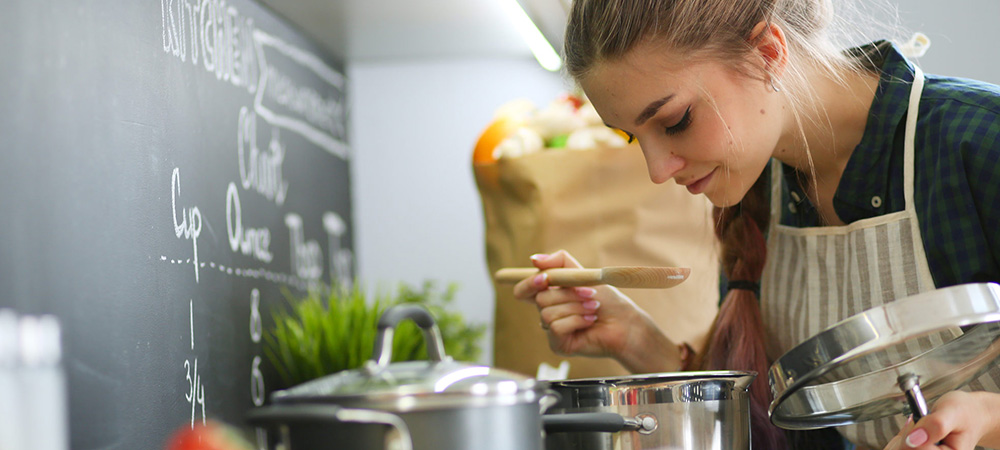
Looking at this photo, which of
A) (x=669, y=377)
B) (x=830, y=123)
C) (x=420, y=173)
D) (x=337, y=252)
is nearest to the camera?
(x=669, y=377)

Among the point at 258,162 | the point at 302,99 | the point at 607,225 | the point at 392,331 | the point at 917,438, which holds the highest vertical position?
the point at 302,99

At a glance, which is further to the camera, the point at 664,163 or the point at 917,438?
the point at 664,163

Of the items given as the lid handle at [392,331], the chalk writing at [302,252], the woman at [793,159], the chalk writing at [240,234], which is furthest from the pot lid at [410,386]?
the chalk writing at [302,252]

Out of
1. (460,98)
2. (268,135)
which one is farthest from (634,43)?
(460,98)

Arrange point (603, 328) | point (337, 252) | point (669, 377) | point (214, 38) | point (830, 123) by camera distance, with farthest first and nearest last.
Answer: point (337, 252) < point (214, 38) < point (603, 328) < point (830, 123) < point (669, 377)

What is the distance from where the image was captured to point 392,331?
1.85 feet

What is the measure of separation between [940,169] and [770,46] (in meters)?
0.21

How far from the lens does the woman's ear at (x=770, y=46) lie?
89 cm

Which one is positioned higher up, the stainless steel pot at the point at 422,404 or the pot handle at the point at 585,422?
the stainless steel pot at the point at 422,404

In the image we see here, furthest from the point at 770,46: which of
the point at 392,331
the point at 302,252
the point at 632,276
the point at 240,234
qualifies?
the point at 302,252

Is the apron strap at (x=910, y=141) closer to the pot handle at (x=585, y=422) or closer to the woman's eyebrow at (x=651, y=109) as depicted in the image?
the woman's eyebrow at (x=651, y=109)

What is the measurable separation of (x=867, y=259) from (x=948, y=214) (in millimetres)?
133

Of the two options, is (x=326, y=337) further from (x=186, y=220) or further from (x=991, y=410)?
(x=991, y=410)

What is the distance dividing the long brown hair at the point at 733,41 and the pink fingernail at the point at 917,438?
1.09ft
